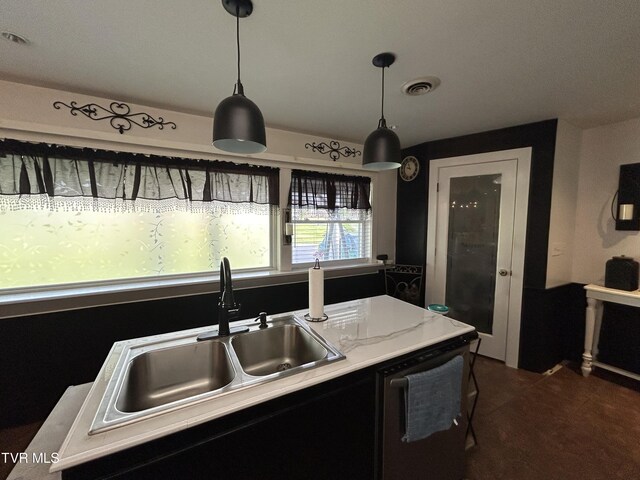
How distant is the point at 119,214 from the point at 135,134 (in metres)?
0.67

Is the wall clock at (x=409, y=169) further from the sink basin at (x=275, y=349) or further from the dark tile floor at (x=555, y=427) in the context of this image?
the sink basin at (x=275, y=349)

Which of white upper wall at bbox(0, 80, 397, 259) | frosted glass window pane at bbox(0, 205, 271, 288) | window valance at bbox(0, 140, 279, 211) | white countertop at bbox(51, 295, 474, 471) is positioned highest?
white upper wall at bbox(0, 80, 397, 259)

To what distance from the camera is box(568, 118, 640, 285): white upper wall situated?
2373 millimetres

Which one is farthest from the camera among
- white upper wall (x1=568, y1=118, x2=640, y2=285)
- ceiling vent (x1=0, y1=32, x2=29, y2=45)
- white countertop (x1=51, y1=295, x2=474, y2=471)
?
white upper wall (x1=568, y1=118, x2=640, y2=285)

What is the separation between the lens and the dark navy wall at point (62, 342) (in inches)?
68.8

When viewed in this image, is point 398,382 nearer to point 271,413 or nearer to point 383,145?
point 271,413

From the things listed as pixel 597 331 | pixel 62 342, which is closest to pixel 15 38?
pixel 62 342

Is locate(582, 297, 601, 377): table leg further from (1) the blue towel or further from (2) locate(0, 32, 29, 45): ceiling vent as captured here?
(2) locate(0, 32, 29, 45): ceiling vent

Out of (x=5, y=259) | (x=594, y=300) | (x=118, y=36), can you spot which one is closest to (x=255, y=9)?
(x=118, y=36)

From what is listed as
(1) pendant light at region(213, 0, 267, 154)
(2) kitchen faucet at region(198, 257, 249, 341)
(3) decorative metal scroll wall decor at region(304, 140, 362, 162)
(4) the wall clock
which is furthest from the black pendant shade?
(4) the wall clock

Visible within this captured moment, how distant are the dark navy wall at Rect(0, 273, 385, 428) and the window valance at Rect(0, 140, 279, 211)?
835mm

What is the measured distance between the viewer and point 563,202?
8.23 ft

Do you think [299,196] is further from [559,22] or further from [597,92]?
[597,92]

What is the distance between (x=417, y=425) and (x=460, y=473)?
64 cm
